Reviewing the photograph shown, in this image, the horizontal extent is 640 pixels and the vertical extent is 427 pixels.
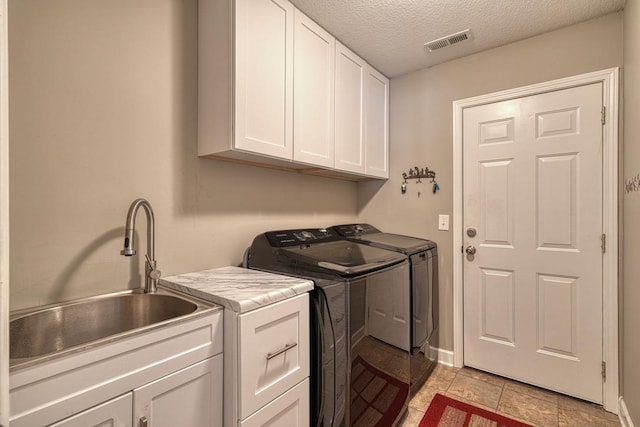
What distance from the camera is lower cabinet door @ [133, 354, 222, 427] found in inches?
36.6

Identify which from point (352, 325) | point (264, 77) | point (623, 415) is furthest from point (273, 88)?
point (623, 415)

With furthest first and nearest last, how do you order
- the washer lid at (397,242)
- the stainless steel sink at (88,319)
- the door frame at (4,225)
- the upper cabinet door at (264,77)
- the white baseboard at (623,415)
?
the washer lid at (397,242), the white baseboard at (623,415), the upper cabinet door at (264,77), the stainless steel sink at (88,319), the door frame at (4,225)

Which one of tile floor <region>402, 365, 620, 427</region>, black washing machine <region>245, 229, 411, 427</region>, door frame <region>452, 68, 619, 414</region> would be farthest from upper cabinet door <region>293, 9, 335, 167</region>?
tile floor <region>402, 365, 620, 427</region>

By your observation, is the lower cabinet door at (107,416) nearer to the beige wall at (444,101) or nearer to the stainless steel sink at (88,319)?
the stainless steel sink at (88,319)

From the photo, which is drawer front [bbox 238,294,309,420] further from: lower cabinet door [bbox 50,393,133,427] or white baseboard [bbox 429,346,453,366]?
white baseboard [bbox 429,346,453,366]

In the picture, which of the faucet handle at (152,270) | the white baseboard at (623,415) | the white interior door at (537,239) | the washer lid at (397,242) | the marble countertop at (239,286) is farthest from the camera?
the washer lid at (397,242)

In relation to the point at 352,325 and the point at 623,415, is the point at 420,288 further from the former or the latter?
the point at 623,415

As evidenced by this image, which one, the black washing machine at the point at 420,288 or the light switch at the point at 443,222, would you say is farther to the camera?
the light switch at the point at 443,222

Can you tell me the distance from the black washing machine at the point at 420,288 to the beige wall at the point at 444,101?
141 mm

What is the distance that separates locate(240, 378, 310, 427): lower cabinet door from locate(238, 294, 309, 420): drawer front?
26 mm

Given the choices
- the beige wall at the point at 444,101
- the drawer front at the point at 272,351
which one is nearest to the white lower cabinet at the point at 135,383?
the drawer front at the point at 272,351

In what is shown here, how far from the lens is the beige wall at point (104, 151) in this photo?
1134 millimetres

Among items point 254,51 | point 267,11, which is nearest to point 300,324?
point 254,51

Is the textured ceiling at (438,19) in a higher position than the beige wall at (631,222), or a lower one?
higher
